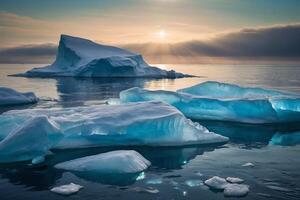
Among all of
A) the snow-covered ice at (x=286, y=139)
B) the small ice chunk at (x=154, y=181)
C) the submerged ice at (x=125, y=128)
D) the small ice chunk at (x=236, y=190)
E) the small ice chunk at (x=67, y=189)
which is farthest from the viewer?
the snow-covered ice at (x=286, y=139)

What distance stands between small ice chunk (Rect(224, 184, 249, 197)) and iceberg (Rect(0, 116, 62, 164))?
386 centimetres

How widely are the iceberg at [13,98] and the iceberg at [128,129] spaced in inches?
342

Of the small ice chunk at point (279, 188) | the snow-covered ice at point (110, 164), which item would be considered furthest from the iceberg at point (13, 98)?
the small ice chunk at point (279, 188)

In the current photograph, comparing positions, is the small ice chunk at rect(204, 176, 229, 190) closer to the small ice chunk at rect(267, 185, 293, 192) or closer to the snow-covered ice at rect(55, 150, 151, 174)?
the small ice chunk at rect(267, 185, 293, 192)

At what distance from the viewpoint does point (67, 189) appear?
5723 mm

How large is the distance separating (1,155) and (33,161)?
65cm

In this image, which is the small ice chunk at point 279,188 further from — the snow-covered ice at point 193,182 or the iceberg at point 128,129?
the iceberg at point 128,129

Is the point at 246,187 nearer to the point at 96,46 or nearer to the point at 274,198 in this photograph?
the point at 274,198

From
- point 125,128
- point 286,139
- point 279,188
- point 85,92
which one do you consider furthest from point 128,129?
point 85,92

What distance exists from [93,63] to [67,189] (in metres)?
40.0

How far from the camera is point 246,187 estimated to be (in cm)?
576

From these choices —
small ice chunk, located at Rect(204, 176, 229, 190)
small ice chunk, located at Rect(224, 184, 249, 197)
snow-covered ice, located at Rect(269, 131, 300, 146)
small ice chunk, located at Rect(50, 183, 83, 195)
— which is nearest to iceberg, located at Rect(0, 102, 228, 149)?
snow-covered ice, located at Rect(269, 131, 300, 146)

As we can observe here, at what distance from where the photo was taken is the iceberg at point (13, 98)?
17.8 m

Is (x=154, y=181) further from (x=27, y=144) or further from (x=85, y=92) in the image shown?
(x=85, y=92)
